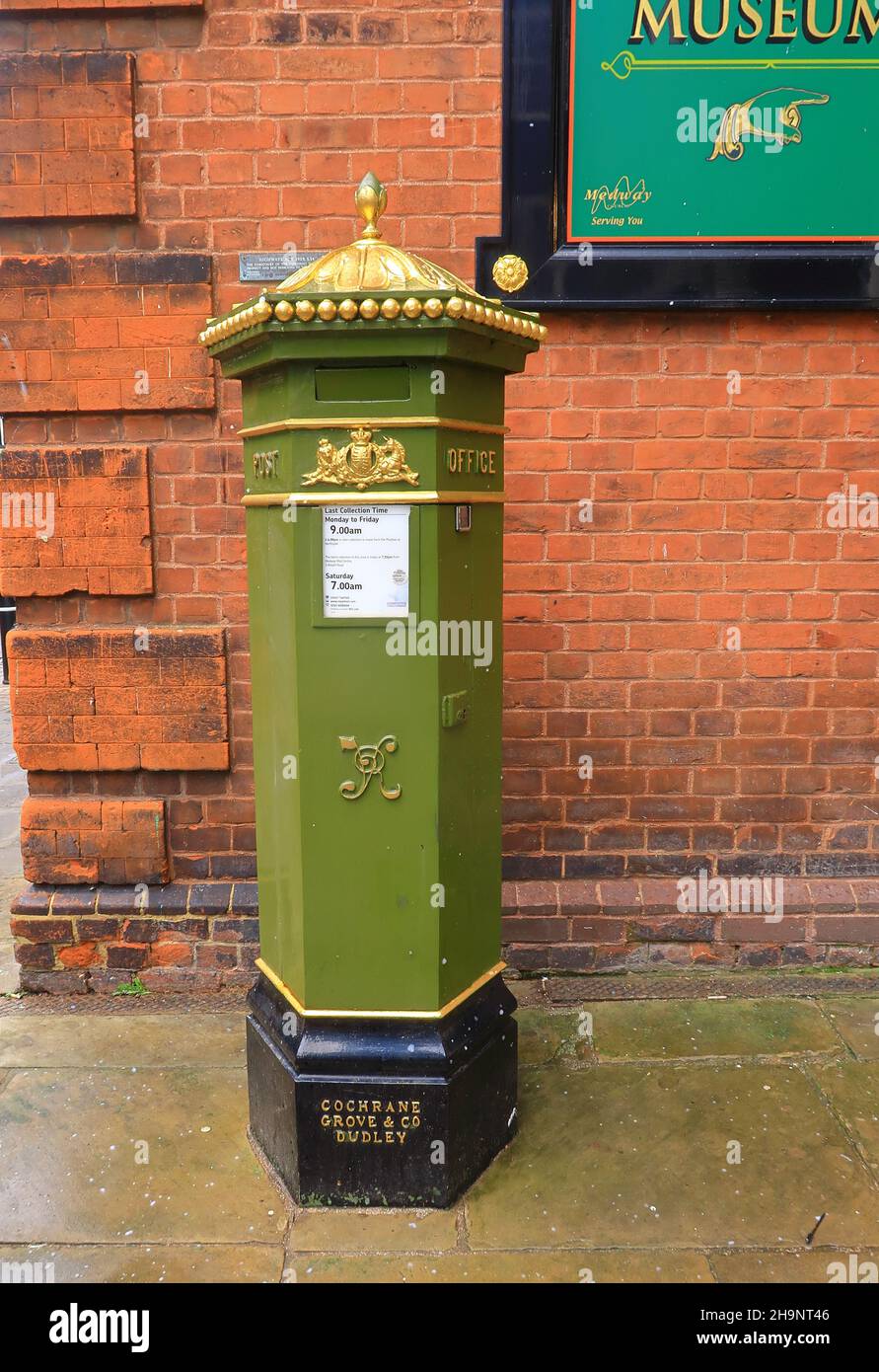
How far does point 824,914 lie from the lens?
405cm

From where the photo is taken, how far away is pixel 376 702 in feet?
8.73

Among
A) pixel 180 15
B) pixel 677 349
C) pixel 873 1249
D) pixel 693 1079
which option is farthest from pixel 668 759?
pixel 180 15

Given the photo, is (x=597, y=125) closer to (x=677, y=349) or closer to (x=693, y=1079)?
(x=677, y=349)

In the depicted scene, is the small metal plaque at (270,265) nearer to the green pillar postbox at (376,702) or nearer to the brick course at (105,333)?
the brick course at (105,333)

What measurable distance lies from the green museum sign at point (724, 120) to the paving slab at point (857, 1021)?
2.92 meters

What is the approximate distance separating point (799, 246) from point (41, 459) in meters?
2.99

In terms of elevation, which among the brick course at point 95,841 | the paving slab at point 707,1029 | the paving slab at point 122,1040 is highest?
the brick course at point 95,841

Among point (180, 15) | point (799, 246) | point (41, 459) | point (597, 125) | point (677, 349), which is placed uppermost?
point (180, 15)

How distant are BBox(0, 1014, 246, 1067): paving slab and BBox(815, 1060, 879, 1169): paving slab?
6.60 feet

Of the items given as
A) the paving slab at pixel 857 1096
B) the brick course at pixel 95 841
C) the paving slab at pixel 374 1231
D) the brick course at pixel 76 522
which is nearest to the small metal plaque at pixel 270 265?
the brick course at pixel 76 522

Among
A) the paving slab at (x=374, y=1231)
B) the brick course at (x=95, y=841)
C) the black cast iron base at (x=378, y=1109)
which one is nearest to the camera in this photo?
the paving slab at (x=374, y=1231)

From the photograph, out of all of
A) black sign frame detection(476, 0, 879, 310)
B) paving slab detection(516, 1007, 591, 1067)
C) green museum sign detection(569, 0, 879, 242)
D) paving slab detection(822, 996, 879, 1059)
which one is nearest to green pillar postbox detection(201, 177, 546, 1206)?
paving slab detection(516, 1007, 591, 1067)

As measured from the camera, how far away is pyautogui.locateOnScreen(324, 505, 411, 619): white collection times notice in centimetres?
258

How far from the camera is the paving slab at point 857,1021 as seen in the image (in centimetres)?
357
